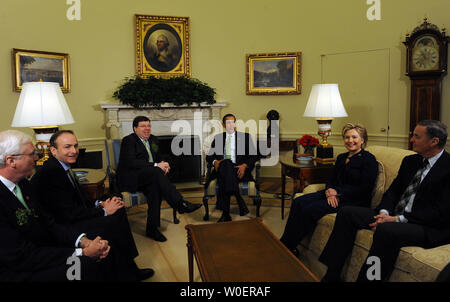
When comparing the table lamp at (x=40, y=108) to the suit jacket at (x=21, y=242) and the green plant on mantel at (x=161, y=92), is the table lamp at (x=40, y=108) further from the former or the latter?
the green plant on mantel at (x=161, y=92)

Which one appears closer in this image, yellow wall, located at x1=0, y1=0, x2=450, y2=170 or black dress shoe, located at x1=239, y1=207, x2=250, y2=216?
black dress shoe, located at x1=239, y1=207, x2=250, y2=216

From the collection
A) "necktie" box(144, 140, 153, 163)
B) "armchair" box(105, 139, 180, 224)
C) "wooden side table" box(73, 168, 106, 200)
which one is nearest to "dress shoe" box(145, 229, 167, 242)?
"armchair" box(105, 139, 180, 224)

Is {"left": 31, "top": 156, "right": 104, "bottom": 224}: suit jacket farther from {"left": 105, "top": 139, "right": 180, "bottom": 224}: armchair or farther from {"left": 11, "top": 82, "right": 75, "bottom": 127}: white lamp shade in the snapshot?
{"left": 105, "top": 139, "right": 180, "bottom": 224}: armchair

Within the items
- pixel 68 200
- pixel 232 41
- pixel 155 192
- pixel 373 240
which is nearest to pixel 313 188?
pixel 373 240

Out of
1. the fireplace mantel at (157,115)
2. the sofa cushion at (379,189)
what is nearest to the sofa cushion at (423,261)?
the sofa cushion at (379,189)

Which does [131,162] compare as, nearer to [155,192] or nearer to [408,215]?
[155,192]

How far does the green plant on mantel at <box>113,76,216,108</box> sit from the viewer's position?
614cm

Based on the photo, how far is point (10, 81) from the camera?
→ 215 inches

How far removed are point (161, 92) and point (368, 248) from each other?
4637mm

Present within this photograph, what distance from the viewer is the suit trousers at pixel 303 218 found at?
3207 mm

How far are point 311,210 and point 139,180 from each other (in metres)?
2.13

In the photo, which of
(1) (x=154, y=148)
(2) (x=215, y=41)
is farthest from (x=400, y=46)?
(1) (x=154, y=148)

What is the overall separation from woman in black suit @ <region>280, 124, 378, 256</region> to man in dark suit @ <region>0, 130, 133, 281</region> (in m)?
1.80
